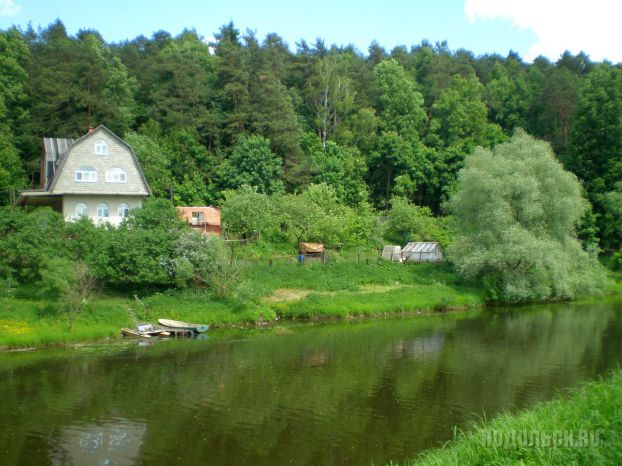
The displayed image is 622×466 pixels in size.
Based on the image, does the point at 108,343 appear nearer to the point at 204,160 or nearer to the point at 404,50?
the point at 204,160

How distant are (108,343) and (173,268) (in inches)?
253

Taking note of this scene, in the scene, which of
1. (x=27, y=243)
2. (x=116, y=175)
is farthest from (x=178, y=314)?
(x=116, y=175)

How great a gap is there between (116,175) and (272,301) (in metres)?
15.5

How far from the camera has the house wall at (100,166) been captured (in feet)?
139

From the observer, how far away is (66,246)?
109ft

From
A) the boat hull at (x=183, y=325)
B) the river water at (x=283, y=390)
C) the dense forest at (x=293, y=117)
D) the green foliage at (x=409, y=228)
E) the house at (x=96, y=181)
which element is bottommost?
the river water at (x=283, y=390)

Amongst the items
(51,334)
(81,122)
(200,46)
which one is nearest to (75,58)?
(81,122)

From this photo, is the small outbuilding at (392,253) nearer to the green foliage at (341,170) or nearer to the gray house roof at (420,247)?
the gray house roof at (420,247)

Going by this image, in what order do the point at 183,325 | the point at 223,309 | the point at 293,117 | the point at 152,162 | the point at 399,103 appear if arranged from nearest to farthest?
1. the point at 183,325
2. the point at 223,309
3. the point at 152,162
4. the point at 293,117
5. the point at 399,103

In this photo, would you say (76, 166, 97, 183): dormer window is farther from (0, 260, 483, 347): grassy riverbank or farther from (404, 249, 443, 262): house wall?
(404, 249, 443, 262): house wall

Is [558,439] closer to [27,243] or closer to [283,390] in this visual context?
[283,390]

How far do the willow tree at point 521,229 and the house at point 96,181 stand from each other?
23186mm

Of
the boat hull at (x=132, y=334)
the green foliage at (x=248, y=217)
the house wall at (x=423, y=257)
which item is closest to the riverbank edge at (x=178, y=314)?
the boat hull at (x=132, y=334)

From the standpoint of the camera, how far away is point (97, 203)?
43531 mm
